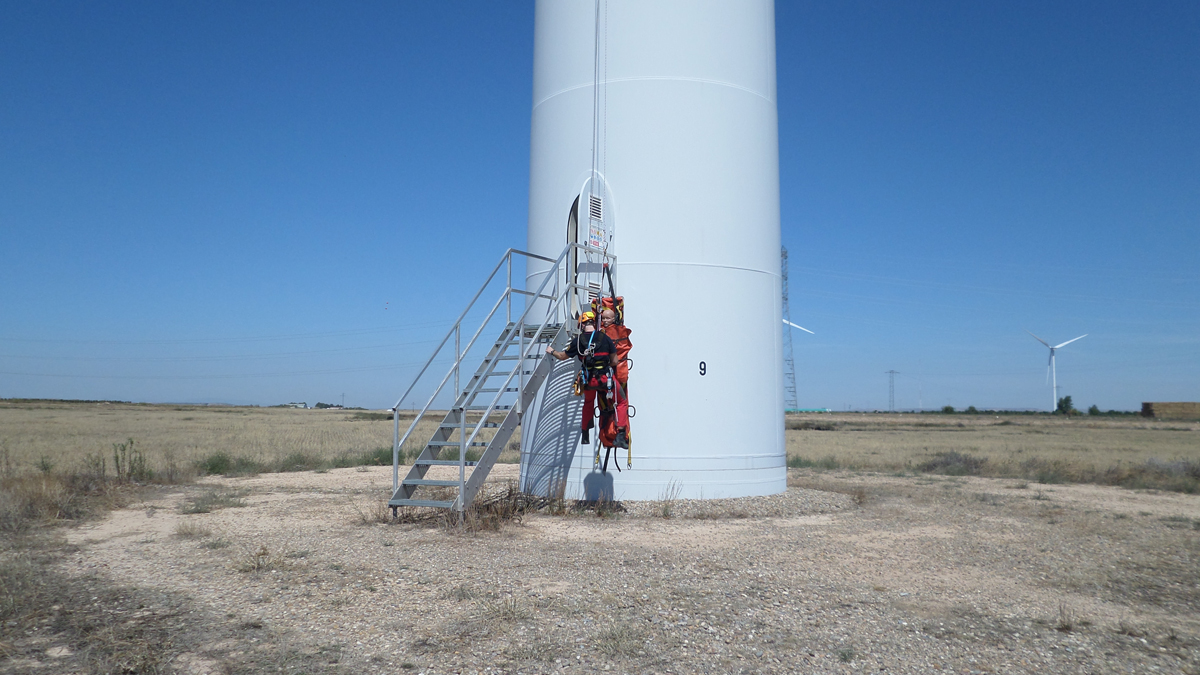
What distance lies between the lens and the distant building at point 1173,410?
3494 inches

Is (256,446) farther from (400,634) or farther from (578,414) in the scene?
(400,634)

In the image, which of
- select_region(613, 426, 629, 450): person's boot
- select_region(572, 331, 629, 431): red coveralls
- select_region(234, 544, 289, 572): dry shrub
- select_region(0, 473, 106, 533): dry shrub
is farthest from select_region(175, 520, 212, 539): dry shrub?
select_region(613, 426, 629, 450): person's boot

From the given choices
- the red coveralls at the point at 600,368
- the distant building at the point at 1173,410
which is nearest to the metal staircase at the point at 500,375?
the red coveralls at the point at 600,368

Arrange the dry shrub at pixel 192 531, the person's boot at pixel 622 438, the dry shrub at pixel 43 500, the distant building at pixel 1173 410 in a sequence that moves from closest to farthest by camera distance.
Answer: the dry shrub at pixel 192 531
the dry shrub at pixel 43 500
the person's boot at pixel 622 438
the distant building at pixel 1173 410

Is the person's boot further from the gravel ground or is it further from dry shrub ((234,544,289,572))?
dry shrub ((234,544,289,572))

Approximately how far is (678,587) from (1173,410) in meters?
106

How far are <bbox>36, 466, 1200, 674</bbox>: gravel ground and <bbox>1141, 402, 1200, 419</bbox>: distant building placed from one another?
94528mm

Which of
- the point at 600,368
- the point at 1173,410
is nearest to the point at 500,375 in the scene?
the point at 600,368

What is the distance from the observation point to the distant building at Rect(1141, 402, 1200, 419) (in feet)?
291

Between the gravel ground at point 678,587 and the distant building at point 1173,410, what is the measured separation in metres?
94.5

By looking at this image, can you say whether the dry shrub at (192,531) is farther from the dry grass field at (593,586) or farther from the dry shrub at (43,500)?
the dry shrub at (43,500)

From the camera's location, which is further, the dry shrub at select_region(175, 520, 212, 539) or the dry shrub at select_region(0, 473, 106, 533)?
the dry shrub at select_region(0, 473, 106, 533)

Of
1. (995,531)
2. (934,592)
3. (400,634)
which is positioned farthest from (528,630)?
(995,531)

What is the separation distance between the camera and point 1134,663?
5523 millimetres
